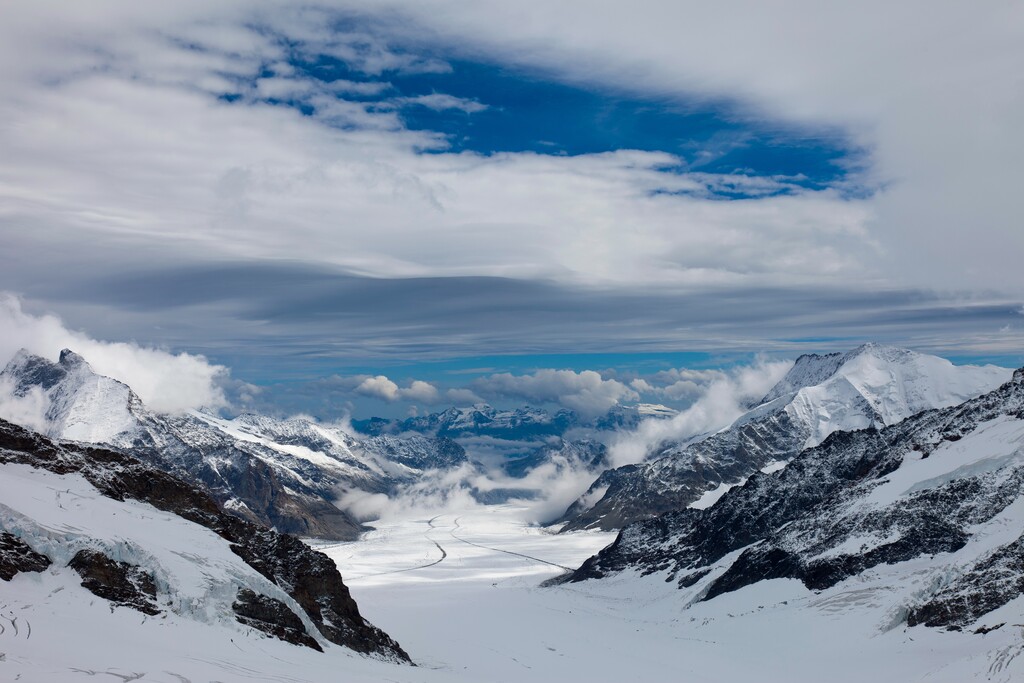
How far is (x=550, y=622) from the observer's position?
12900 cm

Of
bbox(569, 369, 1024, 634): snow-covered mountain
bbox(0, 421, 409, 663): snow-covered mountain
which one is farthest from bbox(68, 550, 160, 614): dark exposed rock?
bbox(569, 369, 1024, 634): snow-covered mountain

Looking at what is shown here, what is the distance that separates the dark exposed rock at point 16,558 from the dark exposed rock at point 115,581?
1.55 metres

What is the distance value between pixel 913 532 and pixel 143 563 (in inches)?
Result: 3929

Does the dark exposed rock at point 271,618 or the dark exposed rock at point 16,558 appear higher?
the dark exposed rock at point 16,558

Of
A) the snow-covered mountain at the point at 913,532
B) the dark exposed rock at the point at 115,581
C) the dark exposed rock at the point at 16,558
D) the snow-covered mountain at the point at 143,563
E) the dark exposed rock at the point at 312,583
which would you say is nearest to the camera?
the dark exposed rock at the point at 16,558

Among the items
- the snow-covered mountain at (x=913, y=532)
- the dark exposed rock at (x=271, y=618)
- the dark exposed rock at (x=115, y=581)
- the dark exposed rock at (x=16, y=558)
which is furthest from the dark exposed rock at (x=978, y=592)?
the dark exposed rock at (x=16, y=558)

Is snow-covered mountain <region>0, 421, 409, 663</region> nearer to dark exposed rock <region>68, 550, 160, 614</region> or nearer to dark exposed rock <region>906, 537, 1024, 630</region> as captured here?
dark exposed rock <region>68, 550, 160, 614</region>

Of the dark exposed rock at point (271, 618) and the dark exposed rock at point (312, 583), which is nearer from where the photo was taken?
the dark exposed rock at point (271, 618)

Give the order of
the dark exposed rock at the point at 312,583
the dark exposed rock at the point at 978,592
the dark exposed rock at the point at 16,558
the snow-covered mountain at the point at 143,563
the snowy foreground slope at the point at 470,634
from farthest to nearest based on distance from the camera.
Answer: the dark exposed rock at the point at 978,592
the dark exposed rock at the point at 312,583
the snow-covered mountain at the point at 143,563
the dark exposed rock at the point at 16,558
the snowy foreground slope at the point at 470,634

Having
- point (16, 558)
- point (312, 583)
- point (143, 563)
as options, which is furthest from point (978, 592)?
point (16, 558)

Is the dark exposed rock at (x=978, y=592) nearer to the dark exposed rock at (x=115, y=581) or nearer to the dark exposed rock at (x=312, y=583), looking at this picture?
the dark exposed rock at (x=312, y=583)

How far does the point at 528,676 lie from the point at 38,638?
4328 centimetres

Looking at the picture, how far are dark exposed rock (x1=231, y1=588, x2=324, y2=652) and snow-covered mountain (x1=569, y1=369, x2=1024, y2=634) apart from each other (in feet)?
191

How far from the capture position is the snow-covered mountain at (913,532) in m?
83.8
